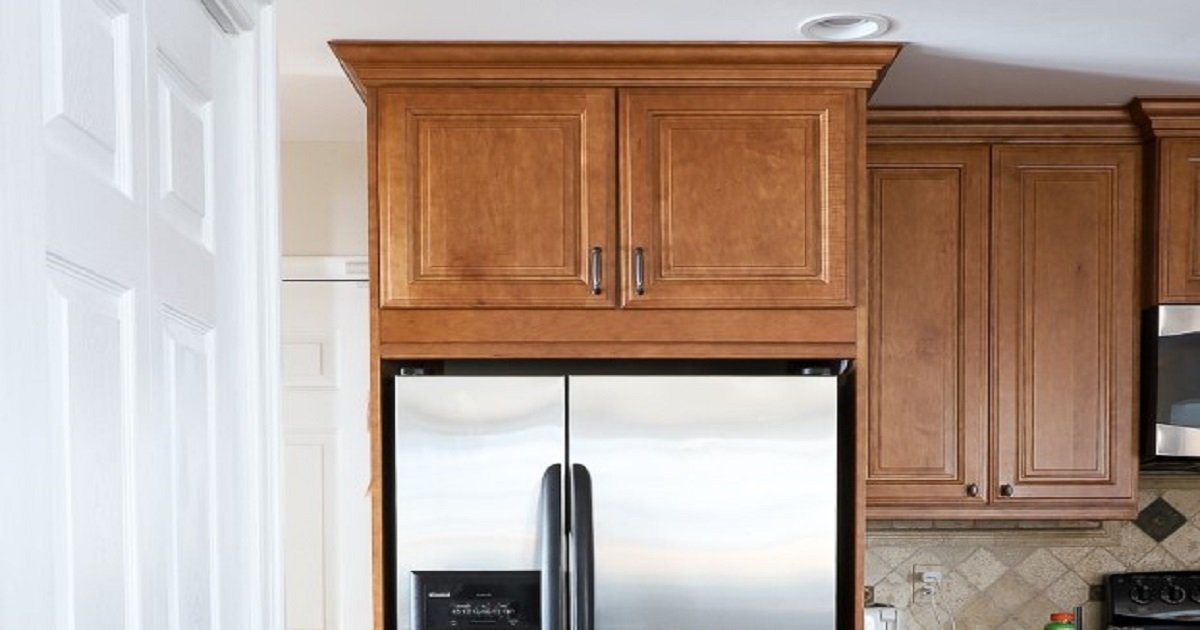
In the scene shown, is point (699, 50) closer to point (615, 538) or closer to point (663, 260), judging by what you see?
point (663, 260)

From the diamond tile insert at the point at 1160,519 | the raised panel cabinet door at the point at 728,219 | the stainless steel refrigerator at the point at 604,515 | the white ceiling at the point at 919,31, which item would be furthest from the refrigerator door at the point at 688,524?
the diamond tile insert at the point at 1160,519

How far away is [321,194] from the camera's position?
4.15 metres

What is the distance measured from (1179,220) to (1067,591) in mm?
1055

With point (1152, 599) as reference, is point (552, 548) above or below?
above

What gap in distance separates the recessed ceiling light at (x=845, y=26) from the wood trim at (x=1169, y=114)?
0.90m

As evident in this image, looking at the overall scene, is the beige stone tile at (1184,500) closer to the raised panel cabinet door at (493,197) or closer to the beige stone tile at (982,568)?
the beige stone tile at (982,568)

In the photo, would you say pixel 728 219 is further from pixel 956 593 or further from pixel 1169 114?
pixel 956 593

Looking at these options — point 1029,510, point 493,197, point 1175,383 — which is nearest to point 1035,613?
point 1029,510

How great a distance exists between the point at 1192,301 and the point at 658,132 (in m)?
1.37

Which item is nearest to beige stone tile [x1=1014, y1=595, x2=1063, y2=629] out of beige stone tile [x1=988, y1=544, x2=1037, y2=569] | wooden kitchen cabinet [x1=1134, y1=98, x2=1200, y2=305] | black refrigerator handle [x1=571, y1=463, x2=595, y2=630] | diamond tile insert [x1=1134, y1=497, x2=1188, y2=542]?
beige stone tile [x1=988, y1=544, x2=1037, y2=569]

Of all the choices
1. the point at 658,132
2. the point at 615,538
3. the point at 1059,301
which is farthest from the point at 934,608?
the point at 658,132

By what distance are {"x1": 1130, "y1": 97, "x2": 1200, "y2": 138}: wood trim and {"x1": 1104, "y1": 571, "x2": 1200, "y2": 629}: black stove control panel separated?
46.3 inches

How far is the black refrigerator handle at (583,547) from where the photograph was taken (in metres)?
2.95

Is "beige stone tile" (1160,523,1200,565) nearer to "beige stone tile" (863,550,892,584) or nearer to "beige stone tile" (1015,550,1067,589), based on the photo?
"beige stone tile" (1015,550,1067,589)
